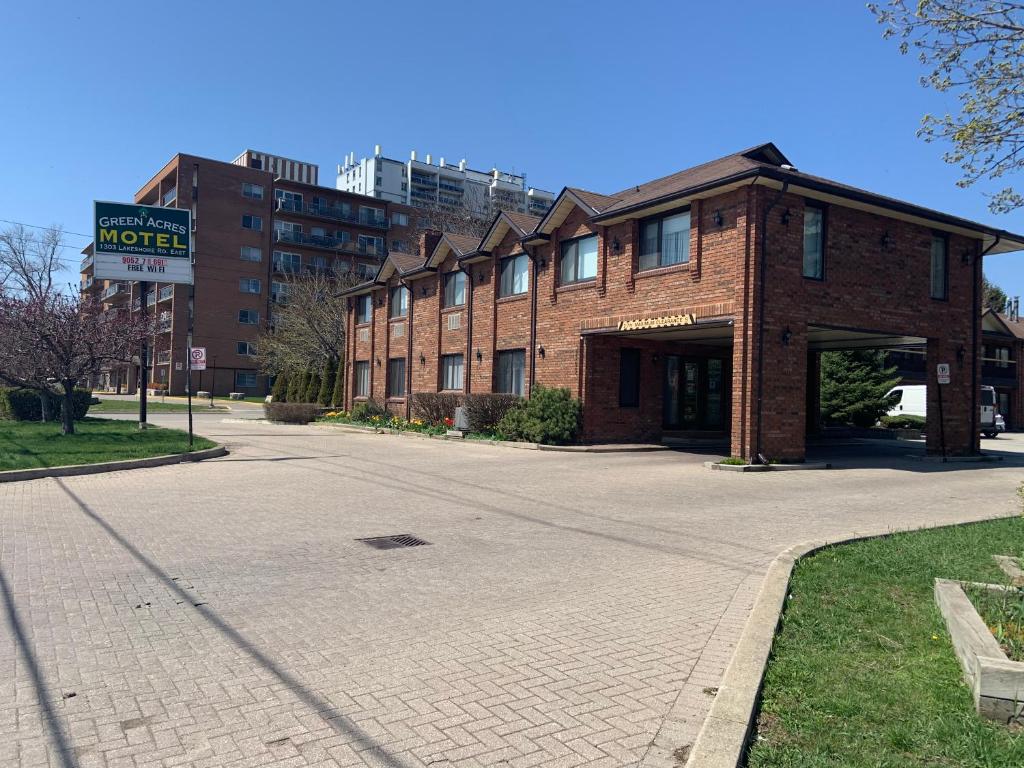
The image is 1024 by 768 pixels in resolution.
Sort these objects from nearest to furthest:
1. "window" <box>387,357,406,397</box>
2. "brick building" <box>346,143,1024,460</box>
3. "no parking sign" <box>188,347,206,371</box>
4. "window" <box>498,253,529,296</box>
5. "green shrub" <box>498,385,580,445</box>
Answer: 1. "brick building" <box>346,143,1024,460</box>
2. "no parking sign" <box>188,347,206,371</box>
3. "green shrub" <box>498,385,580,445</box>
4. "window" <box>498,253,529,296</box>
5. "window" <box>387,357,406,397</box>

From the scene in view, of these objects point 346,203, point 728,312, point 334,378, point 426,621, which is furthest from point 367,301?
point 346,203

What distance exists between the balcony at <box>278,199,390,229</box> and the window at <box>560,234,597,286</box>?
54.3 m

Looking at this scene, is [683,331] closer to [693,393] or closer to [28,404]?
[693,393]

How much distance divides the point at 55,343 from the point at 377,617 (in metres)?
18.7

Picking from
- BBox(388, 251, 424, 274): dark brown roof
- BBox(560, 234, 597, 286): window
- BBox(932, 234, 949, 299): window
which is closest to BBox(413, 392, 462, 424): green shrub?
BBox(560, 234, 597, 286): window

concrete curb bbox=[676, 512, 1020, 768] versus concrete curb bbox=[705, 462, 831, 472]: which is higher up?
concrete curb bbox=[705, 462, 831, 472]

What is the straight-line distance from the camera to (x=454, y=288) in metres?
29.0

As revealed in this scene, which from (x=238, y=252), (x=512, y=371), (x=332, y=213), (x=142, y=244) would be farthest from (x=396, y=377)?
(x=332, y=213)

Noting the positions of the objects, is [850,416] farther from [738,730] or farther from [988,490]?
[738,730]

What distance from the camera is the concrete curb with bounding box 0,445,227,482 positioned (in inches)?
513

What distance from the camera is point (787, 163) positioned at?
19906 millimetres

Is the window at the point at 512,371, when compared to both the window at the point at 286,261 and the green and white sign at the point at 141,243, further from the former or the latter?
the window at the point at 286,261

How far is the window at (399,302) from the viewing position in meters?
32.9

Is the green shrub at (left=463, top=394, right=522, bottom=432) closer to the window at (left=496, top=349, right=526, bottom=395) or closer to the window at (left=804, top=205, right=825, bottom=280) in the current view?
the window at (left=496, top=349, right=526, bottom=395)
